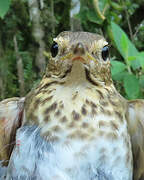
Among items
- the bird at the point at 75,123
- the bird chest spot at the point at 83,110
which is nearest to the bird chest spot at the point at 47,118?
the bird at the point at 75,123

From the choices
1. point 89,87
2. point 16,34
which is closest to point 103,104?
point 89,87

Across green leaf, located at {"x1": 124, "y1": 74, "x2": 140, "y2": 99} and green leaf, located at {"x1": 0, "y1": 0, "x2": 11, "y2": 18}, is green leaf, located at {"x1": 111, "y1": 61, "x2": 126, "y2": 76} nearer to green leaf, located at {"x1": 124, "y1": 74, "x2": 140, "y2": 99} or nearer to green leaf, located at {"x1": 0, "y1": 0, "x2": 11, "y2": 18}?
green leaf, located at {"x1": 124, "y1": 74, "x2": 140, "y2": 99}

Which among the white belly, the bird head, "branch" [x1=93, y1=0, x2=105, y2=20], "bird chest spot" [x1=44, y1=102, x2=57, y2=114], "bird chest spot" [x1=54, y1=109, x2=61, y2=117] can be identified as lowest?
the white belly

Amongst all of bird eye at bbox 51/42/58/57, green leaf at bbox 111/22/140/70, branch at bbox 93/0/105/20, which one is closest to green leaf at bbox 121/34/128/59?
green leaf at bbox 111/22/140/70

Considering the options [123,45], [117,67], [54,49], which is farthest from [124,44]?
[54,49]

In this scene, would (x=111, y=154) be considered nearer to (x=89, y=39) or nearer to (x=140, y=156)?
(x=140, y=156)

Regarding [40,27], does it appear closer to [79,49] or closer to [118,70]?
[118,70]

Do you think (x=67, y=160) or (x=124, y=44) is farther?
(x=124, y=44)
